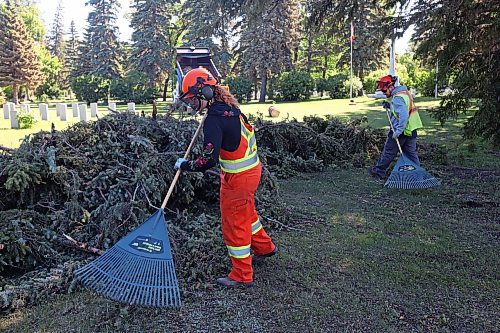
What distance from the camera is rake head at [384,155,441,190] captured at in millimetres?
6824

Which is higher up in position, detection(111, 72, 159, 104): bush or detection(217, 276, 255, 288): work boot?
detection(111, 72, 159, 104): bush

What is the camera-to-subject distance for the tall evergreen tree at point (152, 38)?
39.7 meters

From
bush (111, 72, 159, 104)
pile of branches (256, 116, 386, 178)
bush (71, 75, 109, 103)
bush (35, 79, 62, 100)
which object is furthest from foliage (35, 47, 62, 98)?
pile of branches (256, 116, 386, 178)

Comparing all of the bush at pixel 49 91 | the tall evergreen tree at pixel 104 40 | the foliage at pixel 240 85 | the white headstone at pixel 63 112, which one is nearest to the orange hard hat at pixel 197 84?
the white headstone at pixel 63 112

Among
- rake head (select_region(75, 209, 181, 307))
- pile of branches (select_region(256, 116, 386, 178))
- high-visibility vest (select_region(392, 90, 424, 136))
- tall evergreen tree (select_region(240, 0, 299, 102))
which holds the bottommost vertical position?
rake head (select_region(75, 209, 181, 307))

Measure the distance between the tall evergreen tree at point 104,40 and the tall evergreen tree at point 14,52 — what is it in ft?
23.2

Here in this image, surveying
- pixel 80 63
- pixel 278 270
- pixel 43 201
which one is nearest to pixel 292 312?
pixel 278 270

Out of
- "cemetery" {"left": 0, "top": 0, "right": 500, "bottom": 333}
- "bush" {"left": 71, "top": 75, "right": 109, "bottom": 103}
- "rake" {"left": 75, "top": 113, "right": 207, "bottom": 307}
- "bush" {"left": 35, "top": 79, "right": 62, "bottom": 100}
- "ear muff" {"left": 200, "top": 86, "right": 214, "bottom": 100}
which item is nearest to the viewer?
"rake" {"left": 75, "top": 113, "right": 207, "bottom": 307}

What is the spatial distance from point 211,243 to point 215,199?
1.54 metres

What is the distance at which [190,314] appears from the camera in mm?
3600

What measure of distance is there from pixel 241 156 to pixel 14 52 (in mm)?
39395

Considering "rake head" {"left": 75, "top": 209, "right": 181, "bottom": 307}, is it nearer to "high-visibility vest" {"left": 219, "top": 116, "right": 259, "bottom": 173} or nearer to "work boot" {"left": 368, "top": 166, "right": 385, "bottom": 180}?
"high-visibility vest" {"left": 219, "top": 116, "right": 259, "bottom": 173}

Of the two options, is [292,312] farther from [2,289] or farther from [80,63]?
[80,63]

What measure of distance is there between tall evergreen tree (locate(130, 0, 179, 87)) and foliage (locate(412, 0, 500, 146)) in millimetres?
33491
